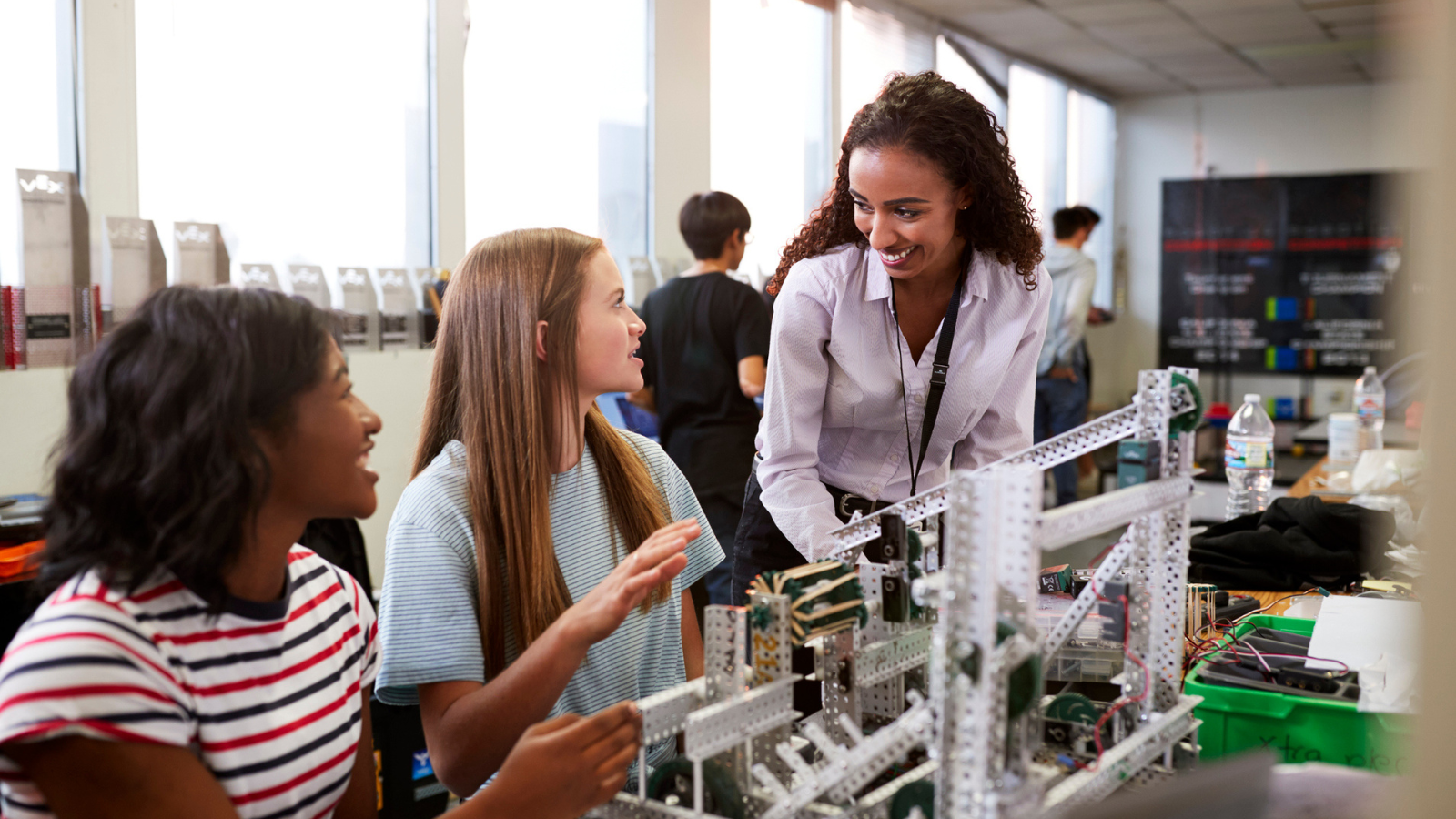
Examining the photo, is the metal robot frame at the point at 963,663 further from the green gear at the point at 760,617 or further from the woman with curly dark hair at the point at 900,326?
the woman with curly dark hair at the point at 900,326

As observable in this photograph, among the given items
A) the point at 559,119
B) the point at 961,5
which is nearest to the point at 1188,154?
the point at 961,5

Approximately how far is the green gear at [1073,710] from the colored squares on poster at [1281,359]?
8.99 meters

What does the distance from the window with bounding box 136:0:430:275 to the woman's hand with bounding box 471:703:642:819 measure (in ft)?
8.19

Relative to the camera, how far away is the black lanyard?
1.92m

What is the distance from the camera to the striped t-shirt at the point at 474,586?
1.29 m

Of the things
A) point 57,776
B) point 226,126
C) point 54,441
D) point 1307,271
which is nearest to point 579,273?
point 54,441

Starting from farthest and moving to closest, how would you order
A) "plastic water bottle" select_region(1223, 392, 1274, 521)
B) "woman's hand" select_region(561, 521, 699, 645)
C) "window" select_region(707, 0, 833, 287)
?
"window" select_region(707, 0, 833, 287), "plastic water bottle" select_region(1223, 392, 1274, 521), "woman's hand" select_region(561, 521, 699, 645)

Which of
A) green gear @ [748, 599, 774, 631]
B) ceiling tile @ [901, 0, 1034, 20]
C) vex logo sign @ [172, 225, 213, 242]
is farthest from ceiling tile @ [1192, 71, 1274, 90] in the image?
green gear @ [748, 599, 774, 631]

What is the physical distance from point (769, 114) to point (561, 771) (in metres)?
4.97

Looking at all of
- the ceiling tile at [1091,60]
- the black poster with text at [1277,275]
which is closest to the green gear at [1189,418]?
the ceiling tile at [1091,60]

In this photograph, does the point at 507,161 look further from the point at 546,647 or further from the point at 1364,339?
the point at 1364,339

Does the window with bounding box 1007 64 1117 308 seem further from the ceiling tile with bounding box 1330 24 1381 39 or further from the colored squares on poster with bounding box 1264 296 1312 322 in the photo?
the ceiling tile with bounding box 1330 24 1381 39

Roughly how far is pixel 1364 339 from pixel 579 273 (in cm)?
917

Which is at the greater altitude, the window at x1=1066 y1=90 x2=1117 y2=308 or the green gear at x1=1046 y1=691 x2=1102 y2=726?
the window at x1=1066 y1=90 x2=1117 y2=308
